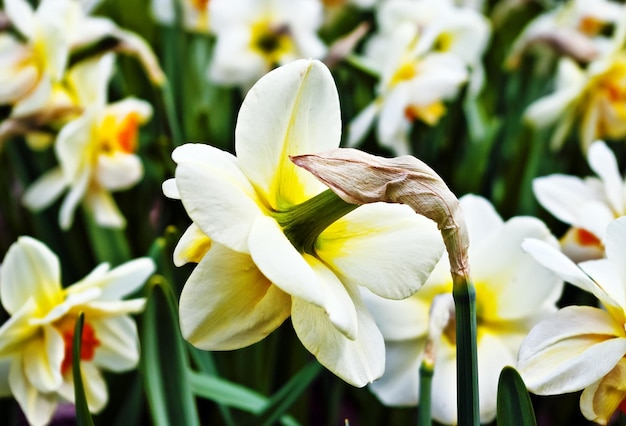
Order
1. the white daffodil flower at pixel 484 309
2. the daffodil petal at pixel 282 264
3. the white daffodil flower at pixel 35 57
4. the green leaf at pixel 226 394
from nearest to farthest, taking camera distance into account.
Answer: the daffodil petal at pixel 282 264 → the white daffodil flower at pixel 484 309 → the green leaf at pixel 226 394 → the white daffodil flower at pixel 35 57

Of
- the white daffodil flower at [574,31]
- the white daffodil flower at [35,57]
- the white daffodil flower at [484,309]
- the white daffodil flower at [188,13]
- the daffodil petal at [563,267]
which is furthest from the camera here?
the white daffodil flower at [188,13]

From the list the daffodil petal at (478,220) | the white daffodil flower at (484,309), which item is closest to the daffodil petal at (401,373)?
the white daffodil flower at (484,309)

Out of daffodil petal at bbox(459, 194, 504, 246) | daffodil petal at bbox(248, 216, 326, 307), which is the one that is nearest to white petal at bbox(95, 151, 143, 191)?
daffodil petal at bbox(459, 194, 504, 246)

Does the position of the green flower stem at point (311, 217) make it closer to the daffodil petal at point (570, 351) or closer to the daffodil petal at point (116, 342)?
the daffodil petal at point (570, 351)

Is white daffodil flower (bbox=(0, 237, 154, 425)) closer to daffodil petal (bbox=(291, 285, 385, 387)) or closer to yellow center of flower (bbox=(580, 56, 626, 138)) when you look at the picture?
daffodil petal (bbox=(291, 285, 385, 387))

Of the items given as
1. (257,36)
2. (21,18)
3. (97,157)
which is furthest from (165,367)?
(257,36)

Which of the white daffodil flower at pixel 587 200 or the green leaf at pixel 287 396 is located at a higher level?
the white daffodil flower at pixel 587 200
